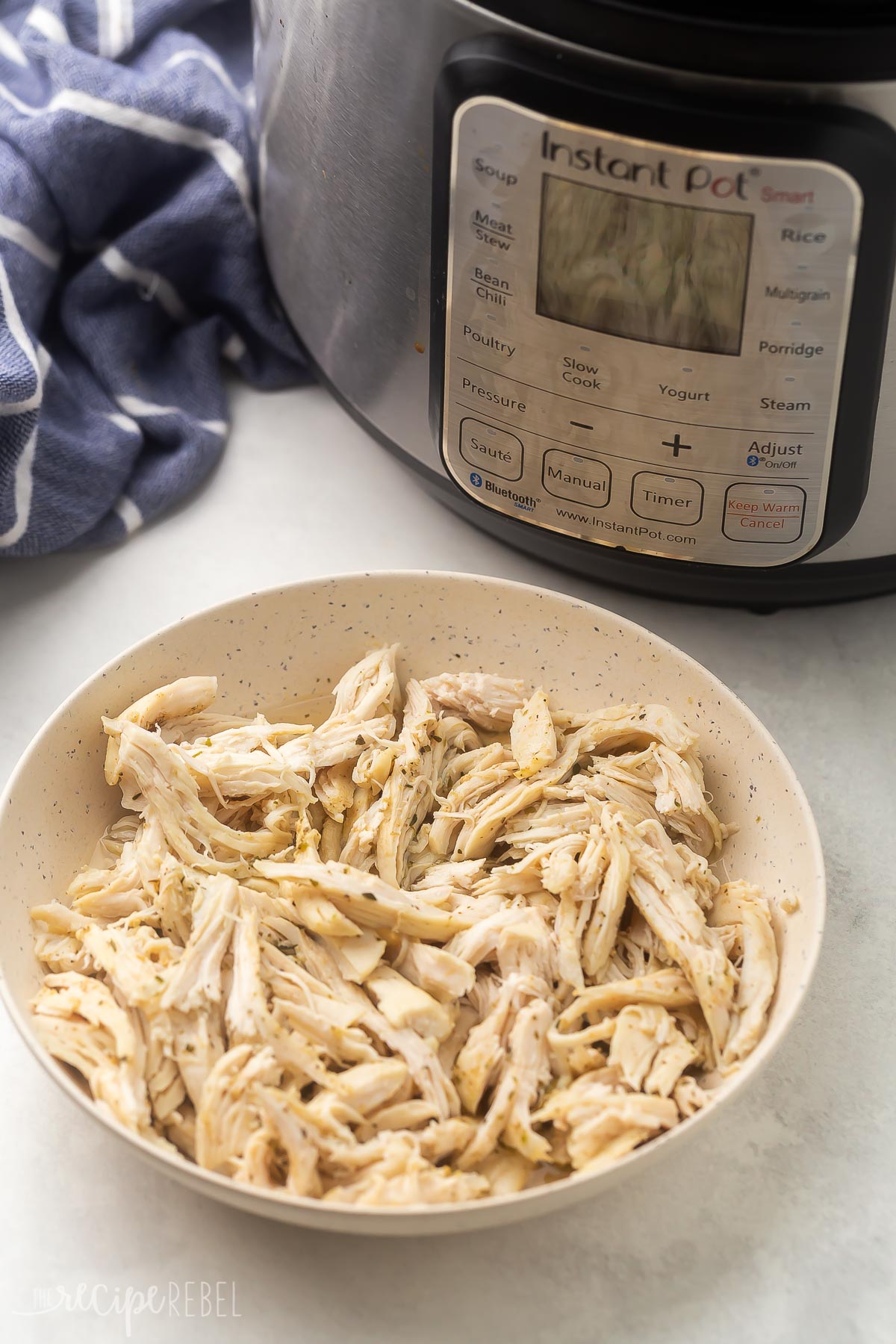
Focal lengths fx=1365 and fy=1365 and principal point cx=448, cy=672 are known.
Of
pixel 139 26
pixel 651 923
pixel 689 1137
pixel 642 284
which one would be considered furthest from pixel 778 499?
pixel 139 26

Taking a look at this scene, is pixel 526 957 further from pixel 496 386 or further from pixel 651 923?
pixel 496 386

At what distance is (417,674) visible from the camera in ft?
3.13

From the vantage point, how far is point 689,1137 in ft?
2.12

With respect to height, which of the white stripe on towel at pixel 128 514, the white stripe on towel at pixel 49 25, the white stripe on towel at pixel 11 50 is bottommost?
the white stripe on towel at pixel 128 514

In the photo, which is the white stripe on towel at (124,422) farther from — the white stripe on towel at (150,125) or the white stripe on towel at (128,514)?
Answer: the white stripe on towel at (150,125)

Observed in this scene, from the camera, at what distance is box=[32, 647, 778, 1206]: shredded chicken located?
2.21ft

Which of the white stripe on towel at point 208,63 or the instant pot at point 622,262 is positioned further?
the white stripe on towel at point 208,63

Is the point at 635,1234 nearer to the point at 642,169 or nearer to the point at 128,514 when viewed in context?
the point at 642,169

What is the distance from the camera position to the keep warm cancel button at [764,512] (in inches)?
32.9

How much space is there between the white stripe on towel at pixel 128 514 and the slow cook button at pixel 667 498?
1.45ft

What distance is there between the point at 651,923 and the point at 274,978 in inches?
8.3

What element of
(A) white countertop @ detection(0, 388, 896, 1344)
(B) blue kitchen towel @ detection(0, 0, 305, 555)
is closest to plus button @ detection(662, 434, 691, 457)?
(A) white countertop @ detection(0, 388, 896, 1344)

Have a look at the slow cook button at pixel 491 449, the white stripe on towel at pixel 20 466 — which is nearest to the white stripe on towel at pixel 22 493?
the white stripe on towel at pixel 20 466

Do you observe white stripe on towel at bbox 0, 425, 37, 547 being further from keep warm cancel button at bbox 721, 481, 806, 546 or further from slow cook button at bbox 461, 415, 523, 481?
keep warm cancel button at bbox 721, 481, 806, 546
